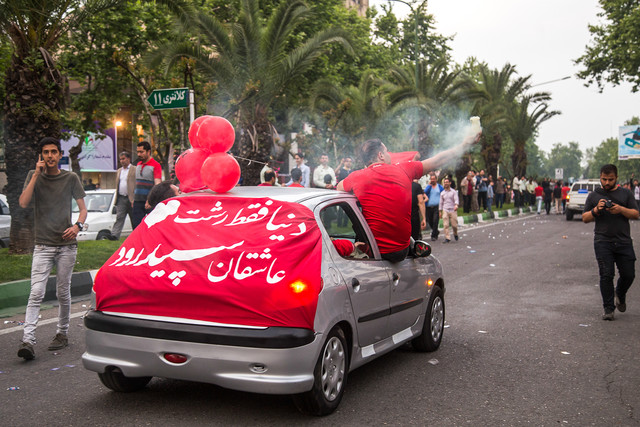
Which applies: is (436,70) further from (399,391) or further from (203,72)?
(399,391)

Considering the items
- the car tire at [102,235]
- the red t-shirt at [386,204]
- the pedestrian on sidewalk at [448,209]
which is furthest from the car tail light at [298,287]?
the pedestrian on sidewalk at [448,209]

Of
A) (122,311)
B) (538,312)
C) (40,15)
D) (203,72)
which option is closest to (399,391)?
(122,311)

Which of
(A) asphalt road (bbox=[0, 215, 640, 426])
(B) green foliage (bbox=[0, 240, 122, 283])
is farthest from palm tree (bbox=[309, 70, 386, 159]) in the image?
(A) asphalt road (bbox=[0, 215, 640, 426])

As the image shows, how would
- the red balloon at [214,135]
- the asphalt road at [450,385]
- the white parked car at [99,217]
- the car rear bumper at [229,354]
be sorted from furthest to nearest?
the white parked car at [99,217] → the red balloon at [214,135] → the asphalt road at [450,385] → the car rear bumper at [229,354]

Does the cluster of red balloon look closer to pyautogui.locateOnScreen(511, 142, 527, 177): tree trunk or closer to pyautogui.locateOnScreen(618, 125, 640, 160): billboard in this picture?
pyautogui.locateOnScreen(511, 142, 527, 177): tree trunk

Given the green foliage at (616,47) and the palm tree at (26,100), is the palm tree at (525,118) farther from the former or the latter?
the palm tree at (26,100)

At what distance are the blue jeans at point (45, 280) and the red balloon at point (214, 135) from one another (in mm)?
1777

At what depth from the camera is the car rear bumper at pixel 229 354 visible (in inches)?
156

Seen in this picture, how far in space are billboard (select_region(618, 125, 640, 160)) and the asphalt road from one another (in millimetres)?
58955

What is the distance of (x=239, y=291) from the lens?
4074 mm

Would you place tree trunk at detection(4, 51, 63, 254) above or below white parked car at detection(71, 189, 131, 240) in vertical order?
above

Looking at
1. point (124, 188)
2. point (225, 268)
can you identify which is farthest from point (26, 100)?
point (225, 268)

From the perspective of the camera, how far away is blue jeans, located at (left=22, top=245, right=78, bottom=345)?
590 cm

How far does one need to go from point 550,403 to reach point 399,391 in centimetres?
104
